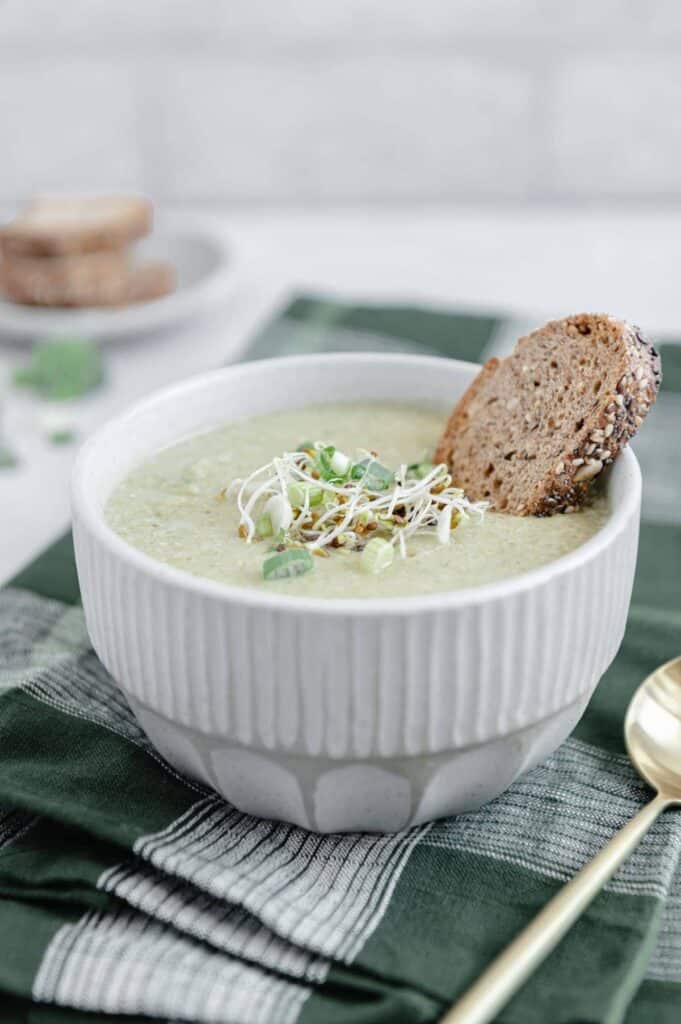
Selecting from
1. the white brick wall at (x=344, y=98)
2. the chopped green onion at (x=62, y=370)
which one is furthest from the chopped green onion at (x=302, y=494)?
the white brick wall at (x=344, y=98)

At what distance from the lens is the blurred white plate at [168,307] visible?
227cm

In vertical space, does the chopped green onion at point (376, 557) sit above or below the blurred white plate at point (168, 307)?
above

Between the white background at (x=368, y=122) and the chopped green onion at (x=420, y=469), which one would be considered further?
the white background at (x=368, y=122)

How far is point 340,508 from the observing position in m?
1.19

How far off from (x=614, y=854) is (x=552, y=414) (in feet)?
1.42

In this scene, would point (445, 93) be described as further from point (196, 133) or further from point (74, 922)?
point (74, 922)

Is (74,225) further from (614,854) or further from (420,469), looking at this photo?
(614,854)

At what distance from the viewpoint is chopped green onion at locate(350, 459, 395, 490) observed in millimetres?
1257

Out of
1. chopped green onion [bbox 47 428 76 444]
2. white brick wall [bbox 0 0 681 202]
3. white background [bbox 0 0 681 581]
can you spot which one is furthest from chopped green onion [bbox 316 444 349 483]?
white brick wall [bbox 0 0 681 202]

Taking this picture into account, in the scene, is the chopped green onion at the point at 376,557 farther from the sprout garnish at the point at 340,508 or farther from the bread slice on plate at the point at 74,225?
the bread slice on plate at the point at 74,225

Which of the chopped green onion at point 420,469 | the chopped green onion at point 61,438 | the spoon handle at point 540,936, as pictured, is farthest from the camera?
the chopped green onion at point 61,438

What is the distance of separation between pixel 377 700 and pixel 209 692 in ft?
0.45

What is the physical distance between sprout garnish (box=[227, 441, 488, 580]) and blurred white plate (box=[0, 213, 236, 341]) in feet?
3.46

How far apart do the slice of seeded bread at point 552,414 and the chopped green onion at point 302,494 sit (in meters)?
0.18
